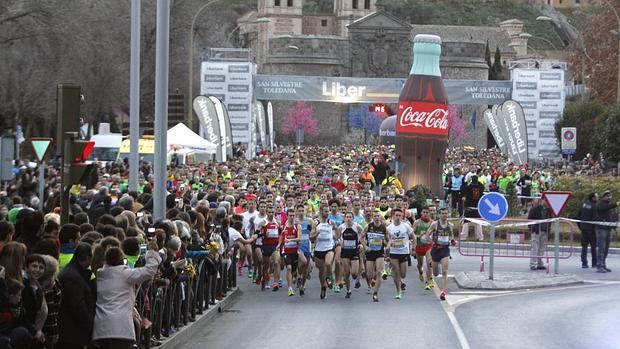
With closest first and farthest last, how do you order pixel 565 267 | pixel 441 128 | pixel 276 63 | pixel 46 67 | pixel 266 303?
1. pixel 266 303
2. pixel 565 267
3. pixel 441 128
4. pixel 46 67
5. pixel 276 63

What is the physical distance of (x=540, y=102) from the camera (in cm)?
5681

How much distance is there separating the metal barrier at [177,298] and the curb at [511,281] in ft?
15.2

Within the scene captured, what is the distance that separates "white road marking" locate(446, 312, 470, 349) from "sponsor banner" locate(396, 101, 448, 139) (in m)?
20.7

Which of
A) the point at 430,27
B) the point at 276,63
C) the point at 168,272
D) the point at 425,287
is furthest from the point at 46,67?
the point at 430,27

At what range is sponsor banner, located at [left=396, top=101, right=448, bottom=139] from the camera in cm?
4072

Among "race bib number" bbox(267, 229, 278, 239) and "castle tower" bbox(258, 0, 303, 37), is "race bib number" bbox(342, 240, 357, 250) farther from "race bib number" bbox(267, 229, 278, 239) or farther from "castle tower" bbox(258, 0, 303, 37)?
"castle tower" bbox(258, 0, 303, 37)

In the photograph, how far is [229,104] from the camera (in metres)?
57.6

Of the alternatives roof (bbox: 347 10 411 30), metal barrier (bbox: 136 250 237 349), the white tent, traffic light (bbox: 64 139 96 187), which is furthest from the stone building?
traffic light (bbox: 64 139 96 187)

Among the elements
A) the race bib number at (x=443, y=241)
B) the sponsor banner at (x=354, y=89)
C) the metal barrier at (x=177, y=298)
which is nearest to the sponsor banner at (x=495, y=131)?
the sponsor banner at (x=354, y=89)

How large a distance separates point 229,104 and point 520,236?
27.9 metres

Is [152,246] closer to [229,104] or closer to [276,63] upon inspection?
[229,104]

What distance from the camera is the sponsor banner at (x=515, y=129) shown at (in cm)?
4934

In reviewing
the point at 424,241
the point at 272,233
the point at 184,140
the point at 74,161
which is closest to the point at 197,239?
the point at 74,161

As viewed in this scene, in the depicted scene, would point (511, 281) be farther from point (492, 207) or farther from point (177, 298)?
point (177, 298)
